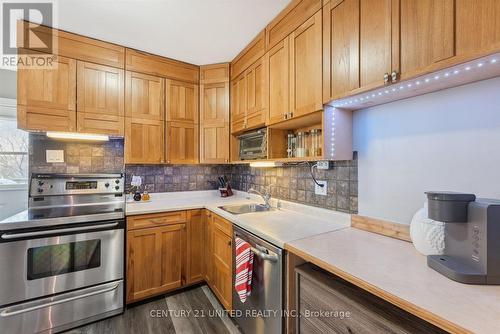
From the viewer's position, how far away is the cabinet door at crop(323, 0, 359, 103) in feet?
3.95

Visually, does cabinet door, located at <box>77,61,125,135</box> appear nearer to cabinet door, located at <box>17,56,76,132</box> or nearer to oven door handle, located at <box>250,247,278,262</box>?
cabinet door, located at <box>17,56,76,132</box>

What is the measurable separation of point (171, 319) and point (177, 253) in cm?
55

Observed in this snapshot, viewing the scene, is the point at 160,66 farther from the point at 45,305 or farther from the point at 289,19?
the point at 45,305

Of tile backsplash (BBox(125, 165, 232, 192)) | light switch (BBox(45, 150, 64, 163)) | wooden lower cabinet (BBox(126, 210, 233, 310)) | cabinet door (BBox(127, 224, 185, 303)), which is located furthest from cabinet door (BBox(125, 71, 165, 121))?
cabinet door (BBox(127, 224, 185, 303))

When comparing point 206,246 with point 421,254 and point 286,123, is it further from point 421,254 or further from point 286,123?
point 421,254

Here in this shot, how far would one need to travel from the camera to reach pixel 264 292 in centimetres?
141

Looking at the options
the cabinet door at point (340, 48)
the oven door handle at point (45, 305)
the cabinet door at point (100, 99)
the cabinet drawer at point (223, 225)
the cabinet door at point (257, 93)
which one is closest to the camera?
the cabinet door at point (340, 48)

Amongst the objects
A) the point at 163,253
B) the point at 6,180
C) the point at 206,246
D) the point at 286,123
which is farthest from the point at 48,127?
the point at 286,123

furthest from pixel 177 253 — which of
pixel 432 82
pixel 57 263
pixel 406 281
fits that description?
pixel 432 82

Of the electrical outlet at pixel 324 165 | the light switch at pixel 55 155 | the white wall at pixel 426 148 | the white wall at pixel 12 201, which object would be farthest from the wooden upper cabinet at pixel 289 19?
the white wall at pixel 12 201

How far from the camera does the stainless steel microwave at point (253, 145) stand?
79.0 inches

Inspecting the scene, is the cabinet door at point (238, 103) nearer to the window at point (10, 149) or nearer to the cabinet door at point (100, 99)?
the cabinet door at point (100, 99)

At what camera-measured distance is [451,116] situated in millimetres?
1094

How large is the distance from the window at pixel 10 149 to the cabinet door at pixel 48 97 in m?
0.78
